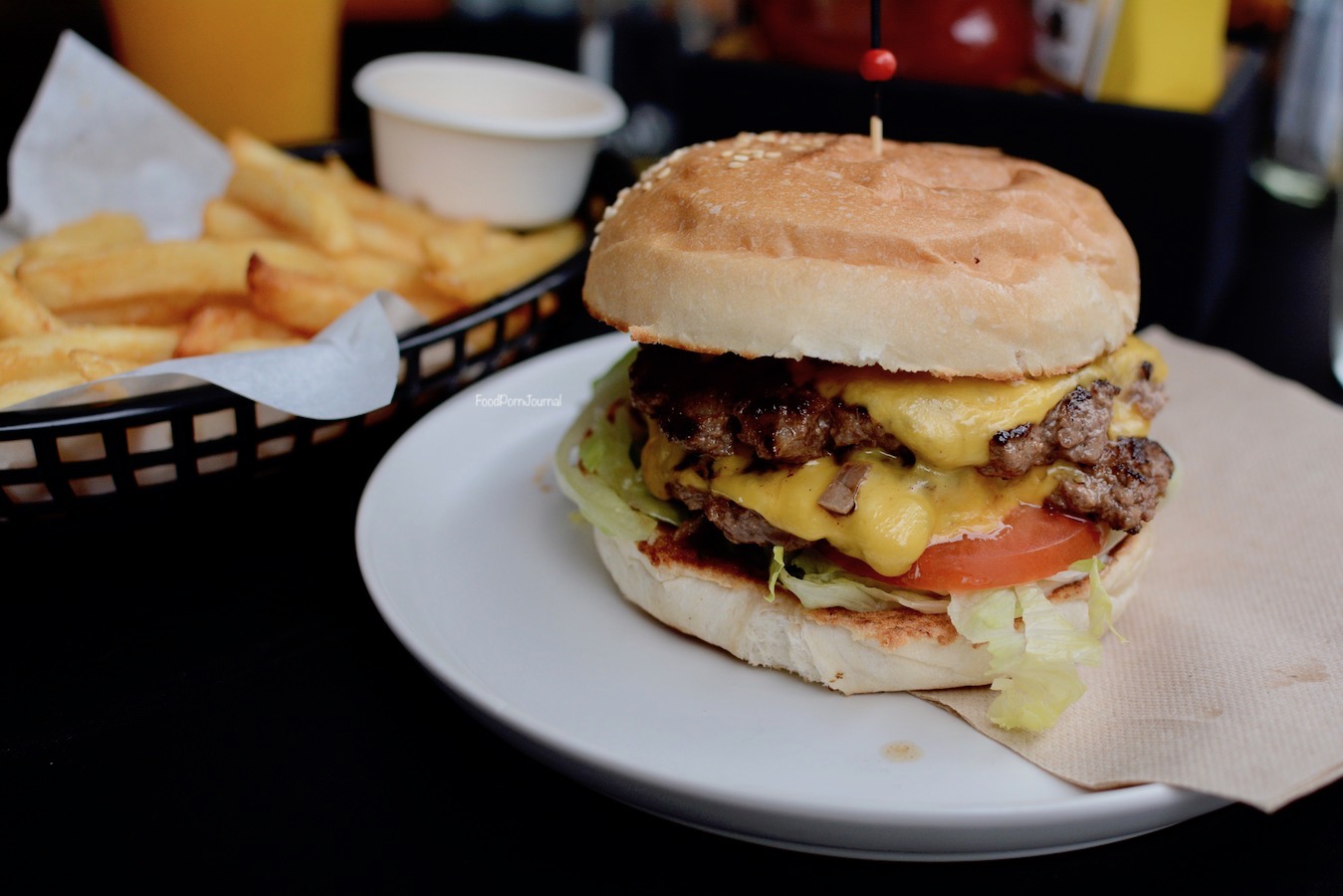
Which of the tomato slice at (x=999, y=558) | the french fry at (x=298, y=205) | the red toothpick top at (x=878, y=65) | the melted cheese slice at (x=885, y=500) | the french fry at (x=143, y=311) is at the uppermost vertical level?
the red toothpick top at (x=878, y=65)

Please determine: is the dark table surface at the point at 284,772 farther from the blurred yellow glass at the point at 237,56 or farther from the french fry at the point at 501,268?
the blurred yellow glass at the point at 237,56

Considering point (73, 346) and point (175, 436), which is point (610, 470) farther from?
point (73, 346)

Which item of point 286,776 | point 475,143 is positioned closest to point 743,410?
point 286,776

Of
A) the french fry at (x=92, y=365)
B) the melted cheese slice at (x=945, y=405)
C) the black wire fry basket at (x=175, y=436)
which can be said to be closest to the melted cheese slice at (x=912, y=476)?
the melted cheese slice at (x=945, y=405)

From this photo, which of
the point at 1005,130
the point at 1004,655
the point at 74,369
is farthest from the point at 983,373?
the point at 1005,130

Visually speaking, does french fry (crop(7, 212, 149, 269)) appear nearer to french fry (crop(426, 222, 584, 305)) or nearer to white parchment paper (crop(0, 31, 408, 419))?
white parchment paper (crop(0, 31, 408, 419))

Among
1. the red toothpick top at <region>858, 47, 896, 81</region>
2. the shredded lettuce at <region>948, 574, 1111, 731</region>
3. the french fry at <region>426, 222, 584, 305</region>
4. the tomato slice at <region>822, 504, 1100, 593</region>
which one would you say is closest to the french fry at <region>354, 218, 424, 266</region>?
the french fry at <region>426, 222, 584, 305</region>
